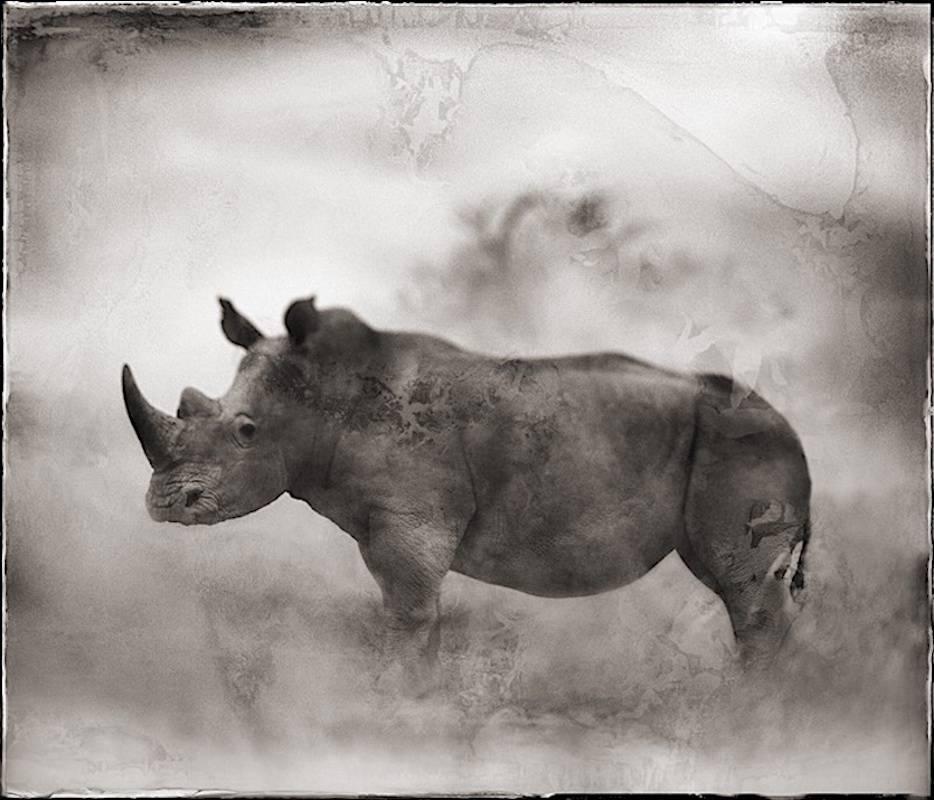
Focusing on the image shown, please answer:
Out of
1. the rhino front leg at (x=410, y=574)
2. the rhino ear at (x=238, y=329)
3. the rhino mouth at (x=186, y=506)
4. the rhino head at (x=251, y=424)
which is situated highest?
the rhino ear at (x=238, y=329)

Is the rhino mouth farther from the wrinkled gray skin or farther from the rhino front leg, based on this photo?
the rhino front leg

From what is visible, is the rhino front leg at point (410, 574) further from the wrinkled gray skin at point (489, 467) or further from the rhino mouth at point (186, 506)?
the rhino mouth at point (186, 506)

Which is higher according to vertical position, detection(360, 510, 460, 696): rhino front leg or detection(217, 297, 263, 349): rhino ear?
detection(217, 297, 263, 349): rhino ear

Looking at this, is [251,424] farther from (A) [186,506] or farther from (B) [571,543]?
(B) [571,543]

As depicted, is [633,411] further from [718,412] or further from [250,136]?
[250,136]

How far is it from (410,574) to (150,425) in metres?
0.46

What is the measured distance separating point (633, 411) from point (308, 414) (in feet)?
1.66

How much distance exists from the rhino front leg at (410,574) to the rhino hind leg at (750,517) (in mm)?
388

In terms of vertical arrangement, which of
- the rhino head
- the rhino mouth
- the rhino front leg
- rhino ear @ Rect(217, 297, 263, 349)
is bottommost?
the rhino front leg

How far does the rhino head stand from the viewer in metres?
2.13

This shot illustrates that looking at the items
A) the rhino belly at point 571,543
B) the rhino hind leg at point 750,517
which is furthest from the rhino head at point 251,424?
the rhino hind leg at point 750,517

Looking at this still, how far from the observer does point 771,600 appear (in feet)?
7.20

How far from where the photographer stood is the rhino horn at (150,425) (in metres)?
2.11

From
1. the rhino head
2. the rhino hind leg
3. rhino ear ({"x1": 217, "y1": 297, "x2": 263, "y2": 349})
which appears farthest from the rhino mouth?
the rhino hind leg
